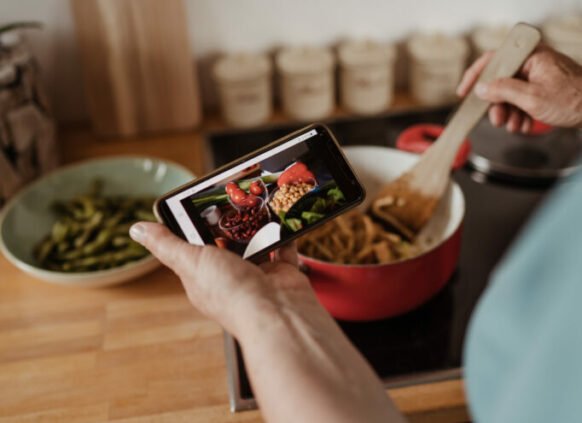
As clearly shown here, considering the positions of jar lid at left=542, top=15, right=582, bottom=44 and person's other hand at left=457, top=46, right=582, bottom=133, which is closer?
person's other hand at left=457, top=46, right=582, bottom=133

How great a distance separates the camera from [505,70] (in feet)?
2.77

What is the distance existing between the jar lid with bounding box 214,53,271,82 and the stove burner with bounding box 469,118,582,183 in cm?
45

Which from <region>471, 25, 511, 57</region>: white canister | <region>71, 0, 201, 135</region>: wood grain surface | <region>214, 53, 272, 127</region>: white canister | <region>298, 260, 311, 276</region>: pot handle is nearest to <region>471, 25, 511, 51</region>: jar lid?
<region>471, 25, 511, 57</region>: white canister

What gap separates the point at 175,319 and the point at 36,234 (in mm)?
298

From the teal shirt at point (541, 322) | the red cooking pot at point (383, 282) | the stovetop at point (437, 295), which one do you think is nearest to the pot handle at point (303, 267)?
the red cooking pot at point (383, 282)

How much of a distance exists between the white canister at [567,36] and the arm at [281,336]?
2.83 feet

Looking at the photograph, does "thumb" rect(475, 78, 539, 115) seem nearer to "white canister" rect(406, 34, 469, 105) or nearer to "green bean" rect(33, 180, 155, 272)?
"white canister" rect(406, 34, 469, 105)

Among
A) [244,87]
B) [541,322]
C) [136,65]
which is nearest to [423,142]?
[244,87]

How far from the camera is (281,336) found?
52 cm

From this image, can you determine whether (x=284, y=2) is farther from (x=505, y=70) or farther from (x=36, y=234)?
(x=36, y=234)

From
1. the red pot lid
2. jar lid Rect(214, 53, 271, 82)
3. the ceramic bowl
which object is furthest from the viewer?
jar lid Rect(214, 53, 271, 82)

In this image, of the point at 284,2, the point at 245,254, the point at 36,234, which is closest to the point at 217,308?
the point at 245,254

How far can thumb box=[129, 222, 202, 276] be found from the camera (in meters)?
0.59

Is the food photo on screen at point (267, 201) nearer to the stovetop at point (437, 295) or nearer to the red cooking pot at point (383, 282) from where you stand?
the red cooking pot at point (383, 282)
